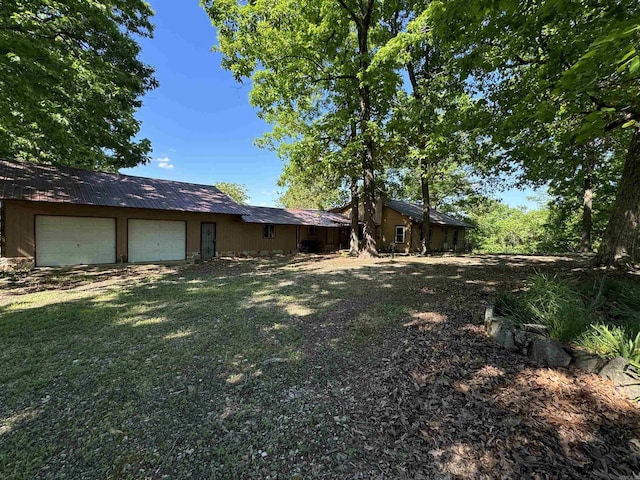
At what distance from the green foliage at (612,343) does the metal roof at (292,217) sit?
1458 centimetres

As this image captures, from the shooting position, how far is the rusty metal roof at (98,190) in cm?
1058

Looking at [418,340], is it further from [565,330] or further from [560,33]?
[560,33]

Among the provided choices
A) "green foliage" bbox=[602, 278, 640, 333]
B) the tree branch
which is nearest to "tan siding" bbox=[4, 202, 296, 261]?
the tree branch

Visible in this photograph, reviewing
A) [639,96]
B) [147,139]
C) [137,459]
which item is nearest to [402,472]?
[137,459]

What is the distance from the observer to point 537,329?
348 centimetres

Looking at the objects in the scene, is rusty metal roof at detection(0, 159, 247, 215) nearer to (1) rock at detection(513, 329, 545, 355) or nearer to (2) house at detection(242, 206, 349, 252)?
(2) house at detection(242, 206, 349, 252)

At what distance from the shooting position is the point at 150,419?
2.63 m

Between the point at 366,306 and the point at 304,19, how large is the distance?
1263cm

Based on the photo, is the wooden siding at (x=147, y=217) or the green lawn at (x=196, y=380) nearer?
the green lawn at (x=196, y=380)

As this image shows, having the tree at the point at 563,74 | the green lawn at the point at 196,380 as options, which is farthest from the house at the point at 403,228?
the green lawn at the point at 196,380

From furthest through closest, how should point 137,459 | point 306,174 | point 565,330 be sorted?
point 306,174
point 565,330
point 137,459

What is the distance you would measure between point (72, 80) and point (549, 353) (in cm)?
1377

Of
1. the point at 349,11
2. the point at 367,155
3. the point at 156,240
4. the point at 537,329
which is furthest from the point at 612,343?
the point at 156,240

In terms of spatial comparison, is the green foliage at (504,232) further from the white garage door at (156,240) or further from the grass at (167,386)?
the grass at (167,386)
